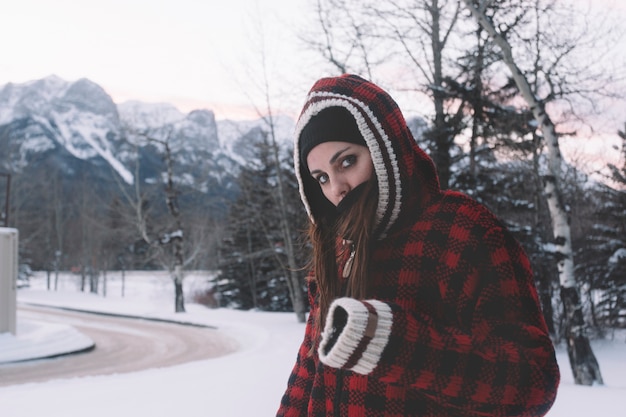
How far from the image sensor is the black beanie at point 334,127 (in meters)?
1.40

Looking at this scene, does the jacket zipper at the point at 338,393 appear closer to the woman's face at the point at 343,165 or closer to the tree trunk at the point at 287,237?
the woman's face at the point at 343,165

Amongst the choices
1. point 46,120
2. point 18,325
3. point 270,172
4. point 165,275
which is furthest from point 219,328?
point 46,120

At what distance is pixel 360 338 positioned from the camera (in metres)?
1.03

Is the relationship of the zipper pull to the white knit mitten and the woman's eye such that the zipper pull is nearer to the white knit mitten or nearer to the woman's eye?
the woman's eye

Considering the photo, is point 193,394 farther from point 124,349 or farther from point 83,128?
point 83,128

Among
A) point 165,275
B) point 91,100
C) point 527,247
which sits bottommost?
point 165,275

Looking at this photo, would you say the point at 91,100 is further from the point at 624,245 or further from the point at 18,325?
the point at 624,245

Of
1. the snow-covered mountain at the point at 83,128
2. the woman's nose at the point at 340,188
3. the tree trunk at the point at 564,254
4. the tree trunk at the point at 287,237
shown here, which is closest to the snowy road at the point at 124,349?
the tree trunk at the point at 287,237

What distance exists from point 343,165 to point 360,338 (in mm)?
555

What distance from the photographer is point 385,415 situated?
125 cm

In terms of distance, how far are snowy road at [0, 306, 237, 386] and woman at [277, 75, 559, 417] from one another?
10098 mm

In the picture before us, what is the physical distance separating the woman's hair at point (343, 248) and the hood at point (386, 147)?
4 cm

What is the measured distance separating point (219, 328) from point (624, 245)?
1312 cm

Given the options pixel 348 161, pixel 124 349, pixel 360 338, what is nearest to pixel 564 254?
pixel 348 161
